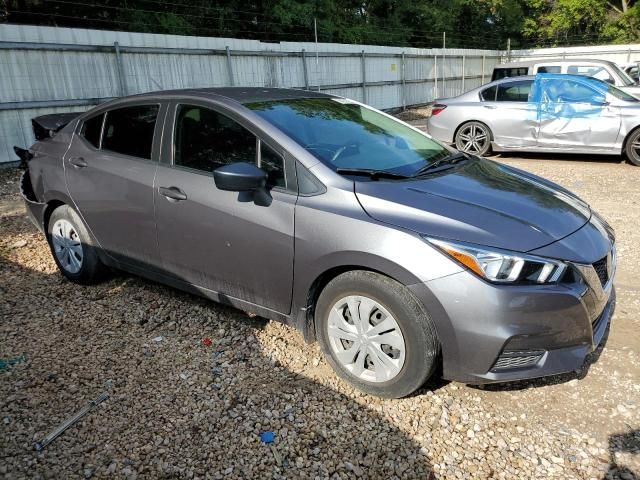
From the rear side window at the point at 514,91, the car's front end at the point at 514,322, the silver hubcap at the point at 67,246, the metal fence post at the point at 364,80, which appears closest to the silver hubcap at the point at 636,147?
the rear side window at the point at 514,91

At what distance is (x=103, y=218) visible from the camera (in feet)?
12.8

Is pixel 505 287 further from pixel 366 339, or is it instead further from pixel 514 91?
pixel 514 91

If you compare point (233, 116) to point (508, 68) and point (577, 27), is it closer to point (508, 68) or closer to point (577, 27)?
point (508, 68)

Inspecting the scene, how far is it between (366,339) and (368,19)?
2918cm

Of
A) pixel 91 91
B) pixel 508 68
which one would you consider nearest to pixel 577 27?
pixel 508 68

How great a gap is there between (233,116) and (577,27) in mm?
41701

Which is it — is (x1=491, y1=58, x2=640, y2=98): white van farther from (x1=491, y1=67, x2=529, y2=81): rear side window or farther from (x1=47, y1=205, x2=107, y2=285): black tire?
(x1=47, y1=205, x2=107, y2=285): black tire

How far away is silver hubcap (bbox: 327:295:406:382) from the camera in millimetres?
2676

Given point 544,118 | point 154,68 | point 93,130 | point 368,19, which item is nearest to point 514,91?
point 544,118

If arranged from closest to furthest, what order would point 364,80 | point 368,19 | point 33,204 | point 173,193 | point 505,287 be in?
1. point 505,287
2. point 173,193
3. point 33,204
4. point 364,80
5. point 368,19

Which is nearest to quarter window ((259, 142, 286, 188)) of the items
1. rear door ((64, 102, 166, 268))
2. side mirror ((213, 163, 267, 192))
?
side mirror ((213, 163, 267, 192))

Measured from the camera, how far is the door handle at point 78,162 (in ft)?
13.2

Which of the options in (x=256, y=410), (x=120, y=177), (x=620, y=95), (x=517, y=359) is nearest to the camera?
(x=517, y=359)

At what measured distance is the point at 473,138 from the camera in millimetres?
9352
